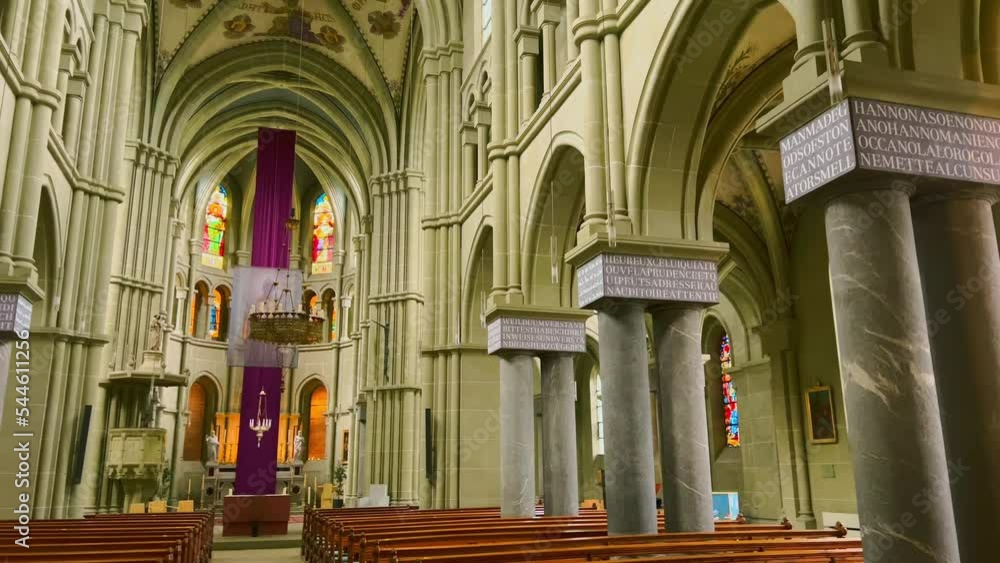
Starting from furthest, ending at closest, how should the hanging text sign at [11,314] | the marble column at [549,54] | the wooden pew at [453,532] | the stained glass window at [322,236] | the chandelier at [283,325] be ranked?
the stained glass window at [322,236], the chandelier at [283,325], the marble column at [549,54], the hanging text sign at [11,314], the wooden pew at [453,532]

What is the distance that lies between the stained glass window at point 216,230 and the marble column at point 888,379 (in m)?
33.2

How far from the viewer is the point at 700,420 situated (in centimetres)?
802

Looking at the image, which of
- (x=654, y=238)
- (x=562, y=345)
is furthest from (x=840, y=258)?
(x=562, y=345)

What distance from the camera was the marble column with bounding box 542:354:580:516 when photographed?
11.1m

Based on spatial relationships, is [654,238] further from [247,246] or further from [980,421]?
[247,246]

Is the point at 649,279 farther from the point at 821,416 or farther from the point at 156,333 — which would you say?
the point at 156,333

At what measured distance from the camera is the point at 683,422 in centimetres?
802

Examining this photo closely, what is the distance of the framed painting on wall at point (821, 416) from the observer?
14.0 metres

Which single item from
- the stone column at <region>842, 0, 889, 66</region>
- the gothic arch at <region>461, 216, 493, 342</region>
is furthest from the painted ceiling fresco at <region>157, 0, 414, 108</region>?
the stone column at <region>842, 0, 889, 66</region>

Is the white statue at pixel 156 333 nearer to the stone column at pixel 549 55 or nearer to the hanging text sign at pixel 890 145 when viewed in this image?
the stone column at pixel 549 55

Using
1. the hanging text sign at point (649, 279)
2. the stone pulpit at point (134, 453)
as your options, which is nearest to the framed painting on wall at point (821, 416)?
the hanging text sign at point (649, 279)

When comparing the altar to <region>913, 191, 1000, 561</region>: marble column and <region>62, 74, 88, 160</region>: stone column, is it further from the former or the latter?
<region>913, 191, 1000, 561</region>: marble column

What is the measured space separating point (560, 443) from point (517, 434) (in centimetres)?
95

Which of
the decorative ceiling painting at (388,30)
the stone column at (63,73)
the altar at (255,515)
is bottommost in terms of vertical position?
the altar at (255,515)
